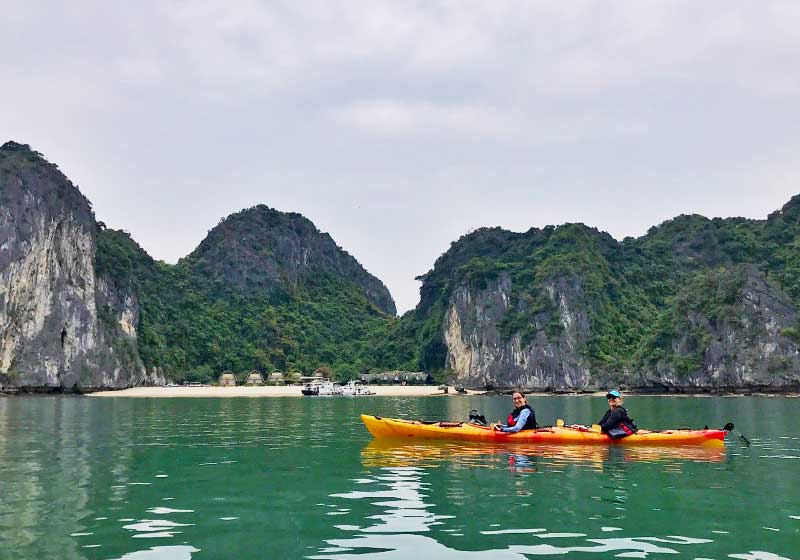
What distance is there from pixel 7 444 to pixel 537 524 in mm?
16010

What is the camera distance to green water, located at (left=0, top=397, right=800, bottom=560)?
25.6 ft

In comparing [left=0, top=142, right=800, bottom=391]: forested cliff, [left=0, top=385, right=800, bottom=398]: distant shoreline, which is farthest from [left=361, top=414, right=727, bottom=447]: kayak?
[left=0, top=142, right=800, bottom=391]: forested cliff

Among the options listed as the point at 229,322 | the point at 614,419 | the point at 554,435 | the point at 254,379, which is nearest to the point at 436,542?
the point at 554,435

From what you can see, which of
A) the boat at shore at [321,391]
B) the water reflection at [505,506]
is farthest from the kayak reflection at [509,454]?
the boat at shore at [321,391]

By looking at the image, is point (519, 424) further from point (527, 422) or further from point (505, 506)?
point (505, 506)

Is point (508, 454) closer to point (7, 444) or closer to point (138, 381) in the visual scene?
point (7, 444)

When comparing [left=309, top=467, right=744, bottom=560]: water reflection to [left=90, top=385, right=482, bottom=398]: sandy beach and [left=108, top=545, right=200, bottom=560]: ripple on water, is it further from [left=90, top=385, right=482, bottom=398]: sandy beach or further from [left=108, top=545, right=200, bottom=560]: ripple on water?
[left=90, top=385, right=482, bottom=398]: sandy beach

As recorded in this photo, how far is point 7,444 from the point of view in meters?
19.1

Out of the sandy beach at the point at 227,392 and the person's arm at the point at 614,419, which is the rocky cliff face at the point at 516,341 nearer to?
the sandy beach at the point at 227,392

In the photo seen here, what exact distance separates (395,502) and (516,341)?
90917mm

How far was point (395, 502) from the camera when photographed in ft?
34.4

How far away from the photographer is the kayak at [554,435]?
58.7ft

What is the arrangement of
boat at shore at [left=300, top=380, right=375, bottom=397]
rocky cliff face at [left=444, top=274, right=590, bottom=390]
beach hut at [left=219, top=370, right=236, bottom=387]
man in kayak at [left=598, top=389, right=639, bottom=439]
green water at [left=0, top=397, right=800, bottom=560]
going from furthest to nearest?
1. beach hut at [left=219, top=370, right=236, bottom=387]
2. rocky cliff face at [left=444, top=274, right=590, bottom=390]
3. boat at shore at [left=300, top=380, right=375, bottom=397]
4. man in kayak at [left=598, top=389, right=639, bottom=439]
5. green water at [left=0, top=397, right=800, bottom=560]

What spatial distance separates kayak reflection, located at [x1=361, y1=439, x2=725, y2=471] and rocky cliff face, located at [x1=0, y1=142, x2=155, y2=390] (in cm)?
6513
